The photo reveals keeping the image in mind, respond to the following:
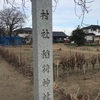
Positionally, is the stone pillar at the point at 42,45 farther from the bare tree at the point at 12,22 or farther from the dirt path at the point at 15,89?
the bare tree at the point at 12,22

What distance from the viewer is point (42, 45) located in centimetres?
486

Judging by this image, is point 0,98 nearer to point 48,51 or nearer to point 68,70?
point 48,51

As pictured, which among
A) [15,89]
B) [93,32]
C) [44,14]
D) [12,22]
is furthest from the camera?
[93,32]

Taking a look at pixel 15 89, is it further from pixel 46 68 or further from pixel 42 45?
pixel 42 45

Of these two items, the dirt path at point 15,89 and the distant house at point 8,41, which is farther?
the distant house at point 8,41

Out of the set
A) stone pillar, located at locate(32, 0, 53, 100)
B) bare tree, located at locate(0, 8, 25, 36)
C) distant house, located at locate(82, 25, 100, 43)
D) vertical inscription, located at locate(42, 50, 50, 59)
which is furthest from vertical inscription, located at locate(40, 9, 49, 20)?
distant house, located at locate(82, 25, 100, 43)

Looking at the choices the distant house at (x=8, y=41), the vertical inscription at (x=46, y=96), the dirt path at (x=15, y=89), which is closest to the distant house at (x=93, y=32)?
the distant house at (x=8, y=41)

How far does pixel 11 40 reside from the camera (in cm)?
5422

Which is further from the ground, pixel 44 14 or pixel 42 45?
pixel 44 14

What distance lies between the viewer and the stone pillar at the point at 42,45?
4820mm

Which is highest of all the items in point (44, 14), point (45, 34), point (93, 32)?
point (93, 32)

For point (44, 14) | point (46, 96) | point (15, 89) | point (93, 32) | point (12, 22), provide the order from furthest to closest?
point (93, 32) < point (12, 22) < point (15, 89) < point (46, 96) < point (44, 14)

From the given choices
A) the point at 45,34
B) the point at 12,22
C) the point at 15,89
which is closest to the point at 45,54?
the point at 45,34

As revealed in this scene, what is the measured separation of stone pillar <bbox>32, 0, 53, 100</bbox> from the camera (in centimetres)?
482
